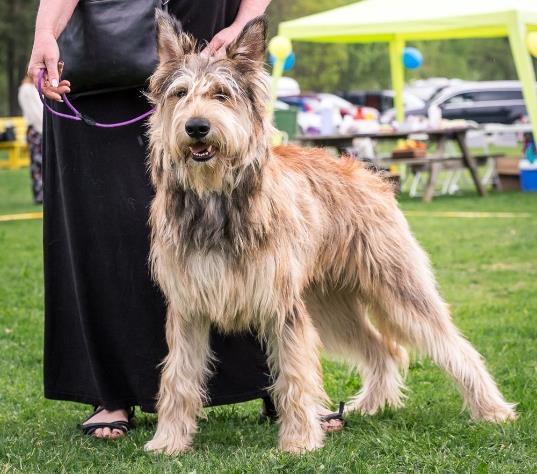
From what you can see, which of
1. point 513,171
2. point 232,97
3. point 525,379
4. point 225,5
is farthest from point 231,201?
point 513,171

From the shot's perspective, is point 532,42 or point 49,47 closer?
point 49,47

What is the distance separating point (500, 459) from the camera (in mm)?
3875

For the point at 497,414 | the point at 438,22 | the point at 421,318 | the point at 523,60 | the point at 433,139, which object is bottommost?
the point at 433,139

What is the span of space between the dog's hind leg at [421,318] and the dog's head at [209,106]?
1062 mm

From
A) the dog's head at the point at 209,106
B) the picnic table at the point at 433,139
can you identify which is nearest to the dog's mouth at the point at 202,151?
the dog's head at the point at 209,106

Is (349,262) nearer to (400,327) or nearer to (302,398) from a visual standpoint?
(400,327)

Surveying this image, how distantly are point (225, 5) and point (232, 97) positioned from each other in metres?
0.79

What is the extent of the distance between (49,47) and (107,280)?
3.74ft

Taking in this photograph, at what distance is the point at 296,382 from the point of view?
4.02 m

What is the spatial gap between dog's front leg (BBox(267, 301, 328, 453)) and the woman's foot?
0.83 metres

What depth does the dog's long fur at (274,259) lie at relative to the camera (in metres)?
3.66

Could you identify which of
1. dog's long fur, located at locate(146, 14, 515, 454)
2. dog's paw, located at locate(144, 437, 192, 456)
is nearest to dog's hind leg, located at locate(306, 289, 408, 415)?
dog's long fur, located at locate(146, 14, 515, 454)

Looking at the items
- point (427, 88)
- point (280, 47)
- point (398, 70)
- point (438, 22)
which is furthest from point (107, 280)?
point (427, 88)

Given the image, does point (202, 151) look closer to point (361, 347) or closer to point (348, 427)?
point (348, 427)
